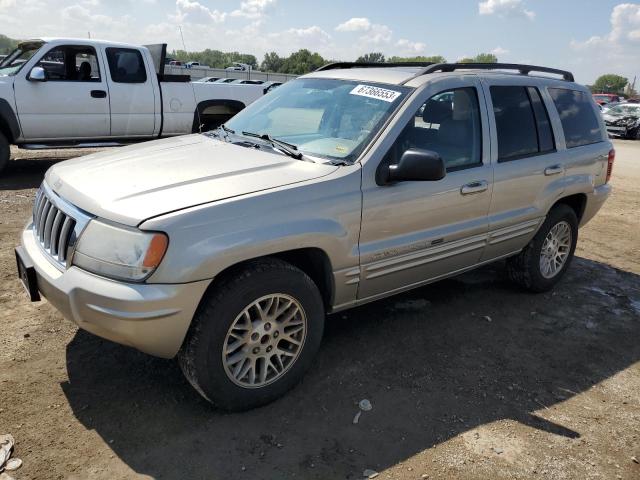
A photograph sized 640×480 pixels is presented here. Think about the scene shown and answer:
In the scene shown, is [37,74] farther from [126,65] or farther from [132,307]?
[132,307]

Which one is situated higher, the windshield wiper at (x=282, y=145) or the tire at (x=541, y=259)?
the windshield wiper at (x=282, y=145)

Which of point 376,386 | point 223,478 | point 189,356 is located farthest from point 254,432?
point 376,386

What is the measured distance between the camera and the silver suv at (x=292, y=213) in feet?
8.55

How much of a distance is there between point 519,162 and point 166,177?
8.81ft

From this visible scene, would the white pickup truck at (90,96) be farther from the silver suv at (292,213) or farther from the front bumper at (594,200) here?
the front bumper at (594,200)

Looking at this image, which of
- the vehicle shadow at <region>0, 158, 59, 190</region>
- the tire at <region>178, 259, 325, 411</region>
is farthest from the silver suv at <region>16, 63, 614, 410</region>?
the vehicle shadow at <region>0, 158, 59, 190</region>

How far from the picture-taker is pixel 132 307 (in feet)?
8.24

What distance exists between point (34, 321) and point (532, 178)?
3852mm

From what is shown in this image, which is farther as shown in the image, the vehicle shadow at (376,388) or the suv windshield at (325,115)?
the suv windshield at (325,115)

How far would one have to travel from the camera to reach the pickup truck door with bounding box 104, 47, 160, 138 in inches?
338

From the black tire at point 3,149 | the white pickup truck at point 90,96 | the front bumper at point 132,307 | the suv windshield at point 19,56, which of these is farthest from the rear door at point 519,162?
the suv windshield at point 19,56

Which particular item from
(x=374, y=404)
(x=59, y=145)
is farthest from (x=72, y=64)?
(x=374, y=404)

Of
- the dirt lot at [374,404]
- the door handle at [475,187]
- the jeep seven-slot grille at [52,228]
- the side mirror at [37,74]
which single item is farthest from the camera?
the side mirror at [37,74]

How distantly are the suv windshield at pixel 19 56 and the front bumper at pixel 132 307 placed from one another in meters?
6.80
